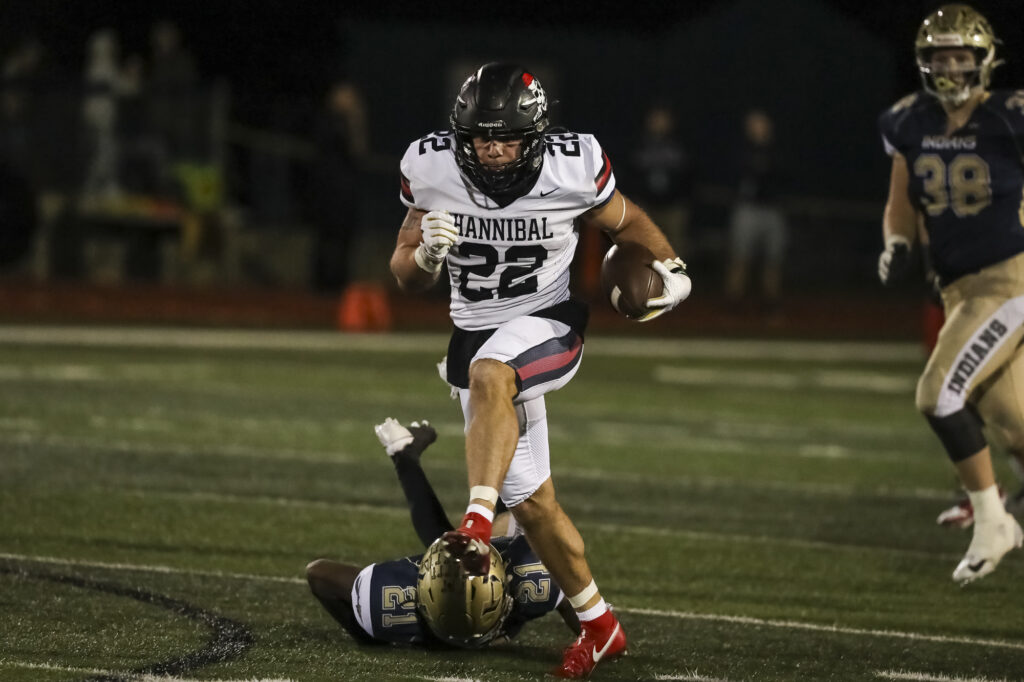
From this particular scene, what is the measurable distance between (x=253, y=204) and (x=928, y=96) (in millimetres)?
13202

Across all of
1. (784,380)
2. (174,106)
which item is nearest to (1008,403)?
(784,380)

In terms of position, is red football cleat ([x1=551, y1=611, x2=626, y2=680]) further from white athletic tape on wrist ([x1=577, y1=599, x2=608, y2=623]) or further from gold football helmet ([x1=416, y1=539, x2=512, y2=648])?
gold football helmet ([x1=416, y1=539, x2=512, y2=648])

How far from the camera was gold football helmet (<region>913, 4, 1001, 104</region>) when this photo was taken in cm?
625

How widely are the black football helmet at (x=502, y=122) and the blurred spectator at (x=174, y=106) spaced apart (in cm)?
1228

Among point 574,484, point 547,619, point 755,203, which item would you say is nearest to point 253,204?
point 755,203

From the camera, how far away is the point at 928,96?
6484 millimetres

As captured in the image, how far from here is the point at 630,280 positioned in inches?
197

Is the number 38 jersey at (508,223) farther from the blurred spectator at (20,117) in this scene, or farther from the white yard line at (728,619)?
the blurred spectator at (20,117)

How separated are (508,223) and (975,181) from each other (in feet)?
7.01

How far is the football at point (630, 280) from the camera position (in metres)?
4.97

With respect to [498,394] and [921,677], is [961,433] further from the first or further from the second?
[498,394]

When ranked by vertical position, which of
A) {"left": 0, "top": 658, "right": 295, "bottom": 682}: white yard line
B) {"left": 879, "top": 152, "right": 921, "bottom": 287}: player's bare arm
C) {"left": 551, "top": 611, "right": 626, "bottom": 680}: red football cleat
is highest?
{"left": 879, "top": 152, "right": 921, "bottom": 287}: player's bare arm

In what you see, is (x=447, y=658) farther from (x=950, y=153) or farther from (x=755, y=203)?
(x=755, y=203)

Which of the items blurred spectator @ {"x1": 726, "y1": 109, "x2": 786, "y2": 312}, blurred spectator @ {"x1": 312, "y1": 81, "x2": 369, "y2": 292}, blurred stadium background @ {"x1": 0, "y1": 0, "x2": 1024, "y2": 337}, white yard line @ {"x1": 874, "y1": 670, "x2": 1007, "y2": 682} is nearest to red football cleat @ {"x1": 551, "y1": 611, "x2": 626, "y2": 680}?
white yard line @ {"x1": 874, "y1": 670, "x2": 1007, "y2": 682}
